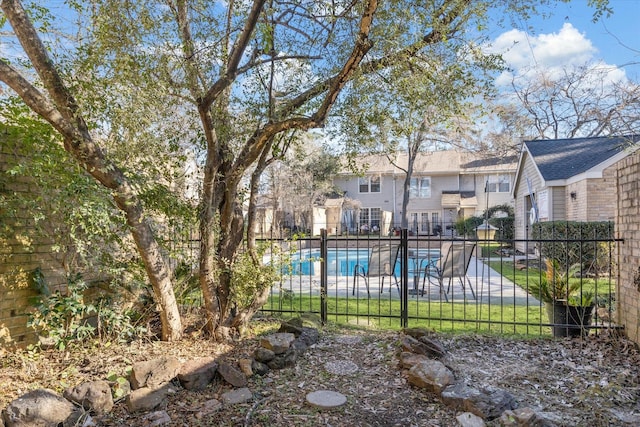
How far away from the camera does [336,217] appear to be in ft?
85.1

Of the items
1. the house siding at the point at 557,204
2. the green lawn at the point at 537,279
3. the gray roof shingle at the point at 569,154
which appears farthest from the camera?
the house siding at the point at 557,204

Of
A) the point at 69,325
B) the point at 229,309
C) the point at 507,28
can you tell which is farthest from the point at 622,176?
the point at 69,325

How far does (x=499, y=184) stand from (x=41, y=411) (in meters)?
24.8

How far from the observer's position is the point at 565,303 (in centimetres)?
473

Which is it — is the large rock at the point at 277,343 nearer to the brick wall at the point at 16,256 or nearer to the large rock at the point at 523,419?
the large rock at the point at 523,419

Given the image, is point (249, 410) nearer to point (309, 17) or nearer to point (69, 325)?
point (69, 325)

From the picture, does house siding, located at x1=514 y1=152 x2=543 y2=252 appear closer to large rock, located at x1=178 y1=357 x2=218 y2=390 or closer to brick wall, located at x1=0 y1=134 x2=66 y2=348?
large rock, located at x1=178 y1=357 x2=218 y2=390

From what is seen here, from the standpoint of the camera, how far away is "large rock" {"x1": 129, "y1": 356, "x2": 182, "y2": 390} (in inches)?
122

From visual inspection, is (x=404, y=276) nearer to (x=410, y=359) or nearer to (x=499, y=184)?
(x=410, y=359)

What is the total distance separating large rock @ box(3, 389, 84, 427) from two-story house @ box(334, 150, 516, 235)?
2045 centimetres

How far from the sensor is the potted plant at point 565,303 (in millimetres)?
4641

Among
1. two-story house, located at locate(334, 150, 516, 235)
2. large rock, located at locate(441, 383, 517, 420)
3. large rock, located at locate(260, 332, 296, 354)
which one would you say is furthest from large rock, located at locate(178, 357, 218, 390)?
two-story house, located at locate(334, 150, 516, 235)

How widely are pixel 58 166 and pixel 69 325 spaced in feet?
4.69

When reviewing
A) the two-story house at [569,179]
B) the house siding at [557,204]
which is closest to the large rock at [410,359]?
the two-story house at [569,179]
